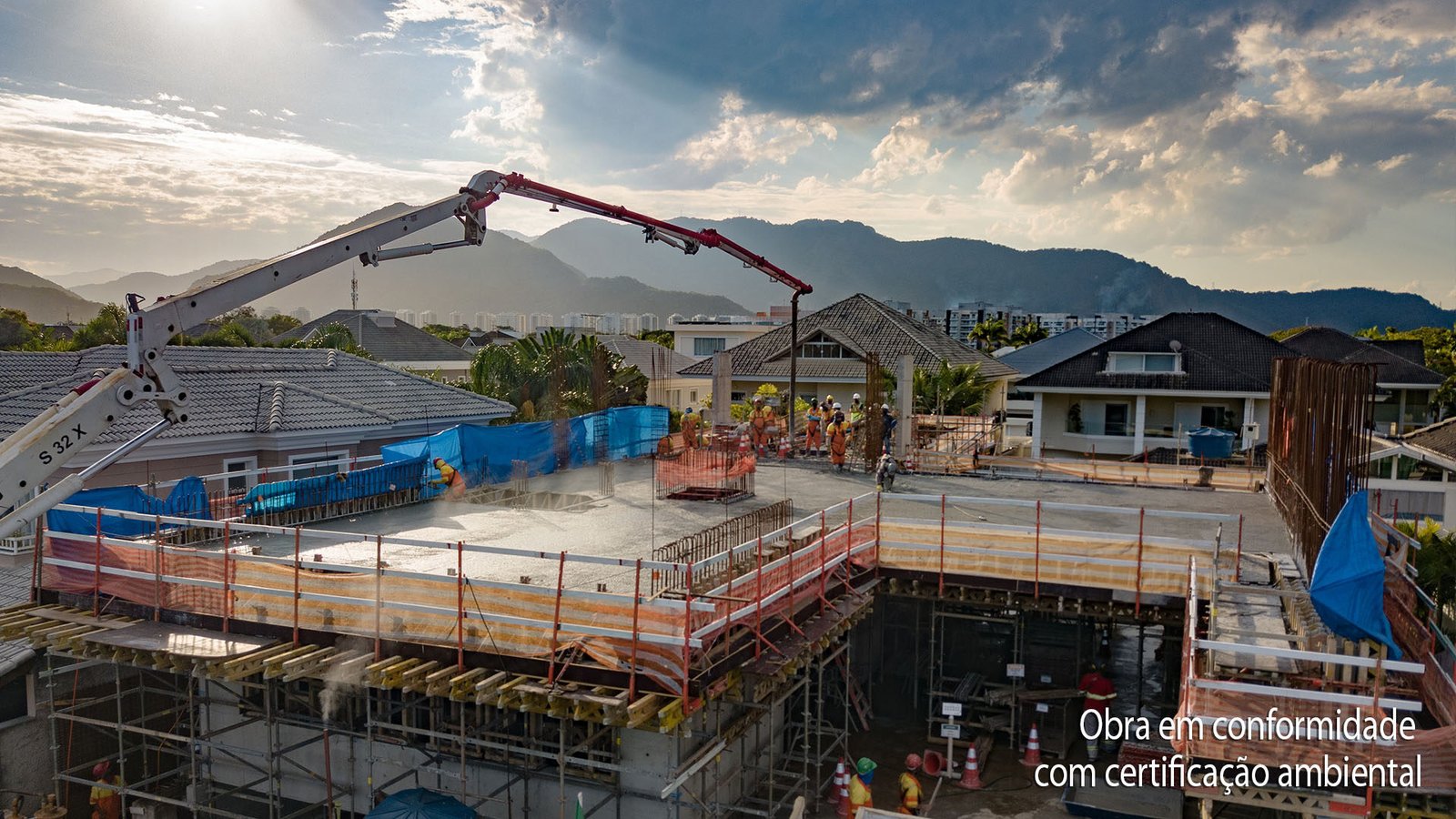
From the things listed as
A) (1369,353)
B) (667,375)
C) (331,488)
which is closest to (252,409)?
(331,488)

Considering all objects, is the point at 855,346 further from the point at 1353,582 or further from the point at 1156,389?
the point at 1353,582

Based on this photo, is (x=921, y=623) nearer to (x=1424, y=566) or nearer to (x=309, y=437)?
(x=1424, y=566)

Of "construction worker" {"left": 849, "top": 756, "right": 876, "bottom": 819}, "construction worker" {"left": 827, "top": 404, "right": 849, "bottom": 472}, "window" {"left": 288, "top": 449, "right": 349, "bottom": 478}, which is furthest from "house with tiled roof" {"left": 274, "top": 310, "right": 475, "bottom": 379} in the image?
"construction worker" {"left": 849, "top": 756, "right": 876, "bottom": 819}

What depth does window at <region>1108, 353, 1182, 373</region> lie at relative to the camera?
143 ft

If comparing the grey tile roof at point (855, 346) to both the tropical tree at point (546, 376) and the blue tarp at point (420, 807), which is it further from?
the blue tarp at point (420, 807)

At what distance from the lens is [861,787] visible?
51.4ft

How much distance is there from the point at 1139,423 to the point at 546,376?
83.9 ft

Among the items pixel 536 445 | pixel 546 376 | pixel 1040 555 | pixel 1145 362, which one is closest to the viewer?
pixel 1040 555

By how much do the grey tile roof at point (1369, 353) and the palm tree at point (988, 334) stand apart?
30.1 metres

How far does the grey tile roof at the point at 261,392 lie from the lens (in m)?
24.2

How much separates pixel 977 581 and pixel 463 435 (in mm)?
13247

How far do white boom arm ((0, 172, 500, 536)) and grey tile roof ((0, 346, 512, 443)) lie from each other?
31.7 ft

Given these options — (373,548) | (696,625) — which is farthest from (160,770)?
(696,625)

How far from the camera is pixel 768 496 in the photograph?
82.2ft
